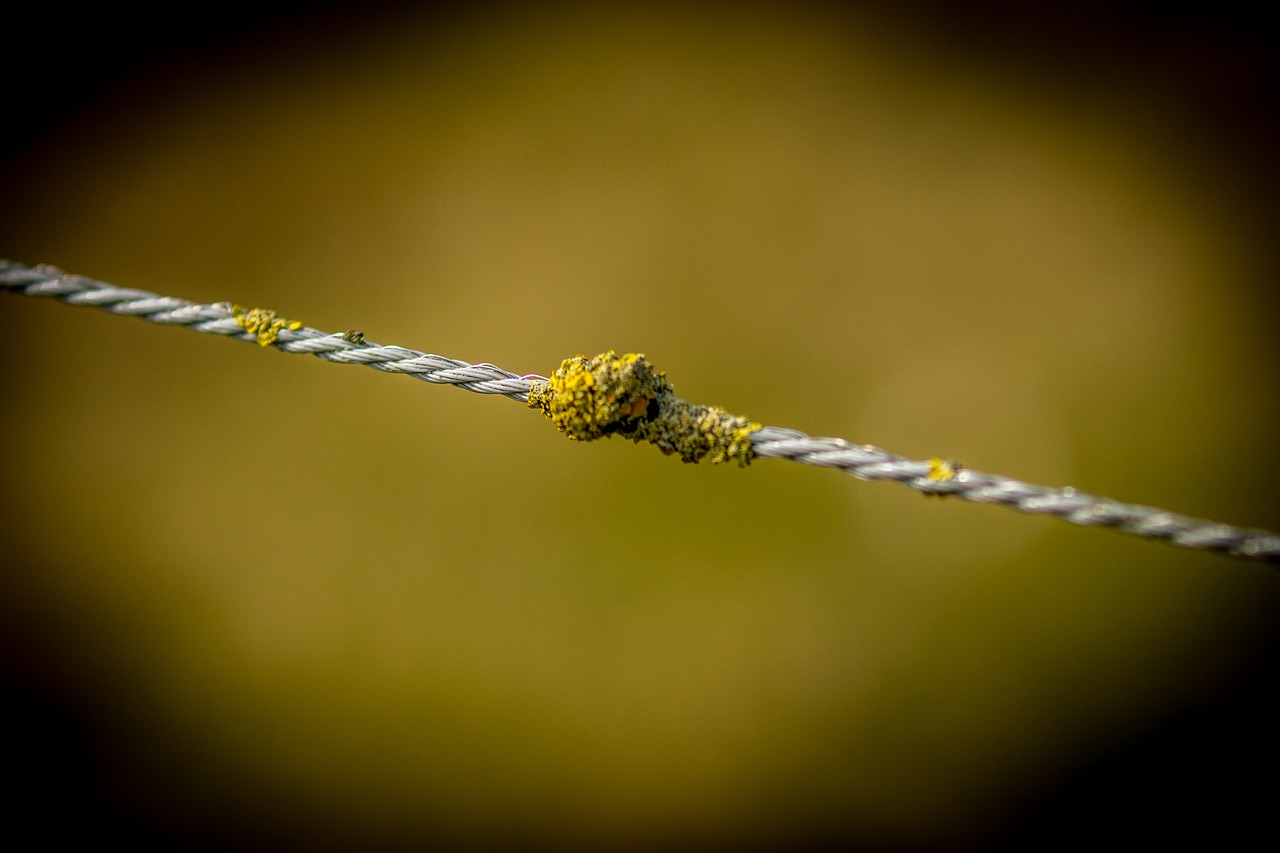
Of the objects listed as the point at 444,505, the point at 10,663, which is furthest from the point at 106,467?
the point at 444,505

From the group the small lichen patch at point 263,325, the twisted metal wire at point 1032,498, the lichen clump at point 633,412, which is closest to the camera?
the twisted metal wire at point 1032,498

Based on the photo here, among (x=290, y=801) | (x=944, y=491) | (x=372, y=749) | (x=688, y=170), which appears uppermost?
(x=688, y=170)

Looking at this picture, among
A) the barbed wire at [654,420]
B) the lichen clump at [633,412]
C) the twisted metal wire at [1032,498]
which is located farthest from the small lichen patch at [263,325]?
the twisted metal wire at [1032,498]

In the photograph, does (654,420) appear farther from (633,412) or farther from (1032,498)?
(1032,498)

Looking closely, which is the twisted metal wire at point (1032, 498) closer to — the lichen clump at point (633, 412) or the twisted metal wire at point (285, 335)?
the lichen clump at point (633, 412)

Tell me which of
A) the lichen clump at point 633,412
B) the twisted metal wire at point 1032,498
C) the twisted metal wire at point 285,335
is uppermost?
the twisted metal wire at point 285,335

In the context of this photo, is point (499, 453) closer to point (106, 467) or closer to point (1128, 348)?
point (106, 467)

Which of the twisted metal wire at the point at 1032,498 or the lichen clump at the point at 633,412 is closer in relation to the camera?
the twisted metal wire at the point at 1032,498

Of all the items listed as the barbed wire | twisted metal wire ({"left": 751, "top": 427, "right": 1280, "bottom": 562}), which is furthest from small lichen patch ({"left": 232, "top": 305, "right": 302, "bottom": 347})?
twisted metal wire ({"left": 751, "top": 427, "right": 1280, "bottom": 562})
